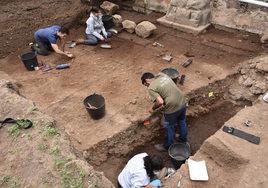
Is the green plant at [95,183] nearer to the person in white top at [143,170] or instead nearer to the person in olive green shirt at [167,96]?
the person in white top at [143,170]

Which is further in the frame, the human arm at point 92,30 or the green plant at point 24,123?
the human arm at point 92,30

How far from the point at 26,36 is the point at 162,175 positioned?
7253 mm

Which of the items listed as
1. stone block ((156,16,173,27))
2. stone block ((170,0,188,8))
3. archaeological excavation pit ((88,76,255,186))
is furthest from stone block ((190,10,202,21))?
archaeological excavation pit ((88,76,255,186))

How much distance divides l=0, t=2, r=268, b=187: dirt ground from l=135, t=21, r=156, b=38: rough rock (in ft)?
0.74

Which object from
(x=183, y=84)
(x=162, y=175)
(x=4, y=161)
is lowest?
(x=162, y=175)

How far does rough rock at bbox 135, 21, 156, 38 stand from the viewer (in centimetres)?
694

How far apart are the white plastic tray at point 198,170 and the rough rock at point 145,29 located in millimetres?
5089

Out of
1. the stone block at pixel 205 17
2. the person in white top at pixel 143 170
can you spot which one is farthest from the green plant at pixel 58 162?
the stone block at pixel 205 17

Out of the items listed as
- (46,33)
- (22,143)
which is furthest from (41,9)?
(22,143)

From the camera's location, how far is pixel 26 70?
19.4 feet

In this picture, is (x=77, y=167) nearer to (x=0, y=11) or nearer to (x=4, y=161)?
(x=4, y=161)

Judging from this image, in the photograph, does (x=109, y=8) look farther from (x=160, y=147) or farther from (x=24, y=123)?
(x=24, y=123)

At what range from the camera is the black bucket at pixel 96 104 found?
407 cm

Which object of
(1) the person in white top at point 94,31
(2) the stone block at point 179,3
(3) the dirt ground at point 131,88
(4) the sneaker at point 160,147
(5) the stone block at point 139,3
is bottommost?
(4) the sneaker at point 160,147
